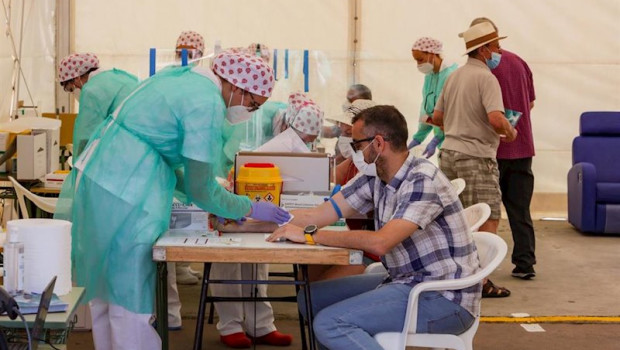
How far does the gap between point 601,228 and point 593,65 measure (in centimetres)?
178

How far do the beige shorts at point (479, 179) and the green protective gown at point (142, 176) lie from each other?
2.52 m

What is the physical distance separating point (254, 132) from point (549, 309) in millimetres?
2046

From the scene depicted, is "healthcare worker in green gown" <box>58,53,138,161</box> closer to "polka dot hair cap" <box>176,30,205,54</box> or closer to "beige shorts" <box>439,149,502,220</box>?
"polka dot hair cap" <box>176,30,205,54</box>

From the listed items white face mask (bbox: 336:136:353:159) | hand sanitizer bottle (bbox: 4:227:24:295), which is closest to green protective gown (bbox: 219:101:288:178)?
white face mask (bbox: 336:136:353:159)

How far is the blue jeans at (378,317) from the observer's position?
329cm

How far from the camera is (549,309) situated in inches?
222

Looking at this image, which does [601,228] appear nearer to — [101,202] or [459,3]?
[459,3]

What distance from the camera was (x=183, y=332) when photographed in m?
5.05

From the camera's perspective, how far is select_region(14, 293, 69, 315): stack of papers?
2.51 meters

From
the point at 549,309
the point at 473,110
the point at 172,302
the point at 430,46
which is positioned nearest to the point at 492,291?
the point at 549,309

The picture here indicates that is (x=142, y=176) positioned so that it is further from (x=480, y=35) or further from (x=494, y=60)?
(x=494, y=60)

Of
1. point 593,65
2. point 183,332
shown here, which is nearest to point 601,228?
point 593,65

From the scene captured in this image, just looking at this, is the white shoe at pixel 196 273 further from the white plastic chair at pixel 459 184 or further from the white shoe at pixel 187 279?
the white plastic chair at pixel 459 184

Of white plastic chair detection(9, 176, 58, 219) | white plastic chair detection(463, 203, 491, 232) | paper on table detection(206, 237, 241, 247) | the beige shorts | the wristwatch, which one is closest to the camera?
paper on table detection(206, 237, 241, 247)
